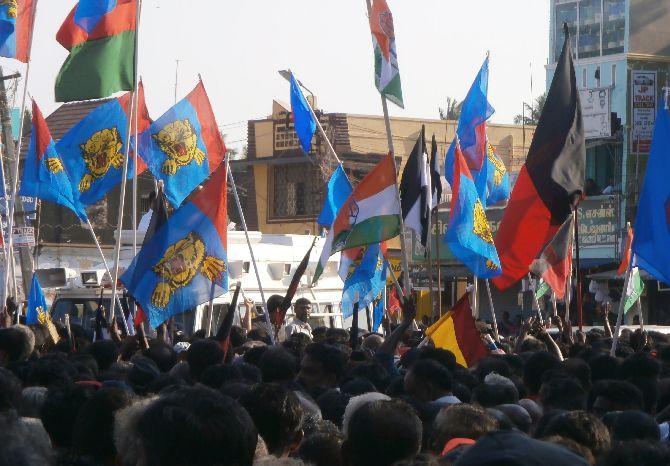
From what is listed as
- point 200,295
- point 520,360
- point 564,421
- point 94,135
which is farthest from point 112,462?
point 94,135

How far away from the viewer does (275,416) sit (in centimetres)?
463

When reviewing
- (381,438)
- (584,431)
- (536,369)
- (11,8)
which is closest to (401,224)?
(536,369)

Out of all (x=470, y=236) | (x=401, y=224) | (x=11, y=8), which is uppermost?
(x=11, y=8)

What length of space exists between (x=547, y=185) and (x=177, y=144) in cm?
436

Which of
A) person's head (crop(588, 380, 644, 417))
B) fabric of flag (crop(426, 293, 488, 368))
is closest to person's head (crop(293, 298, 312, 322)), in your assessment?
fabric of flag (crop(426, 293, 488, 368))

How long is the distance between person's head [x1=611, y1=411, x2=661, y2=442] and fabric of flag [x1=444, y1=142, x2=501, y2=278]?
6.05 meters

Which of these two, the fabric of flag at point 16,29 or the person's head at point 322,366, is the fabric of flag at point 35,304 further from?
the person's head at point 322,366

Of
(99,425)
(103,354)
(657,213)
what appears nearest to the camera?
(99,425)

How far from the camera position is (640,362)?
7250 millimetres

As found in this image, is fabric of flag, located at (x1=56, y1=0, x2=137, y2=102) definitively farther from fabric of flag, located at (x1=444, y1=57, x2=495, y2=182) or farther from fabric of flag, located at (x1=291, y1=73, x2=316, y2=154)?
fabric of flag, located at (x1=444, y1=57, x2=495, y2=182)

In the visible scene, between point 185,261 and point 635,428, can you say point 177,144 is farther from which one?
point 635,428

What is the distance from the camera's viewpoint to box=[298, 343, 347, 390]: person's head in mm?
7074

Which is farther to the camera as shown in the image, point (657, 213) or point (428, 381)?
point (657, 213)

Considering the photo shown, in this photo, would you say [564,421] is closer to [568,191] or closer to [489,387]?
[489,387]
